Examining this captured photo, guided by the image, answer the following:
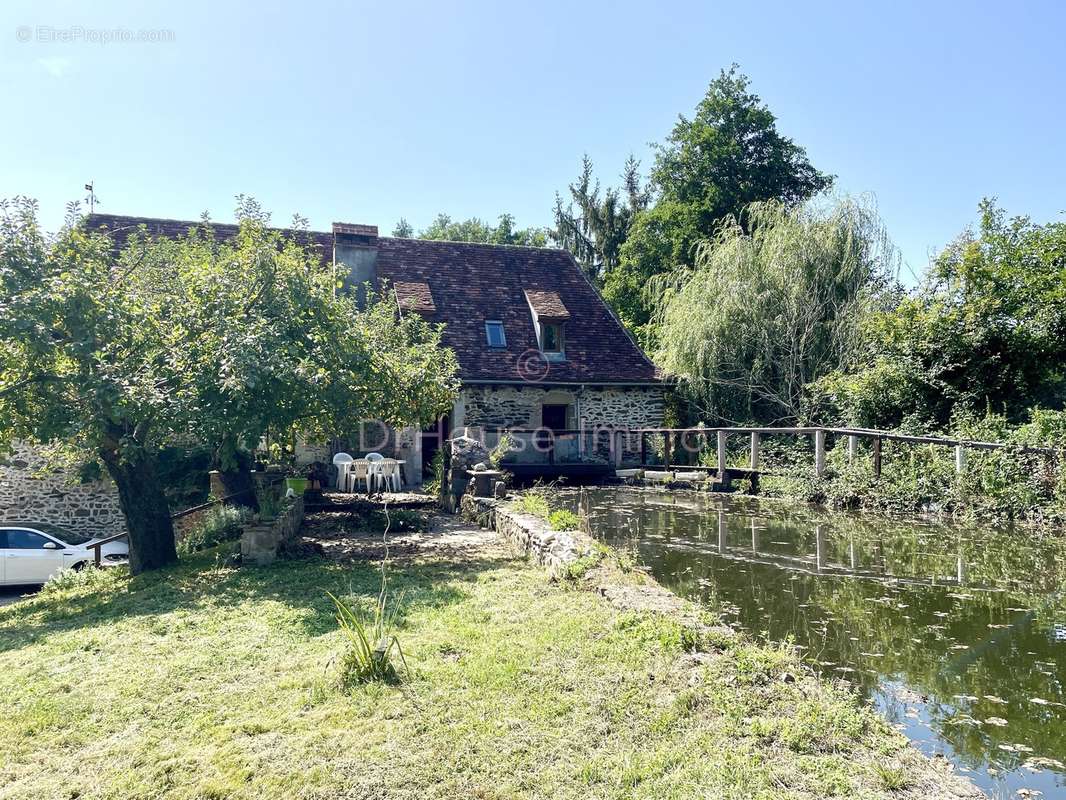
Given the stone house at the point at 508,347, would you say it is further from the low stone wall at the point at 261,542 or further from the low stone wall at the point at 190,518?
the low stone wall at the point at 261,542

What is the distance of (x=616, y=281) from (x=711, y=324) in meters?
10.4

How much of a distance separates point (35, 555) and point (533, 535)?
10913 mm

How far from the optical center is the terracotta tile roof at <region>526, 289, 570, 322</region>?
58.1ft

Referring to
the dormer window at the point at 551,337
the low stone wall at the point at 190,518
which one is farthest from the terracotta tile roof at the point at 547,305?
the low stone wall at the point at 190,518

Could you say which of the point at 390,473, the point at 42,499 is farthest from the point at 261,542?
the point at 42,499

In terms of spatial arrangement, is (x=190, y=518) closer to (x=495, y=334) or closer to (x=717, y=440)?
(x=495, y=334)

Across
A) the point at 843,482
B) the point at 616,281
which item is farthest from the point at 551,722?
the point at 616,281

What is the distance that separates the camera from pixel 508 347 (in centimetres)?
1755

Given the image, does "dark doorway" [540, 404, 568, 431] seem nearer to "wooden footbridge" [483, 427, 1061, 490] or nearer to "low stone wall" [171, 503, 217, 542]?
"wooden footbridge" [483, 427, 1061, 490]

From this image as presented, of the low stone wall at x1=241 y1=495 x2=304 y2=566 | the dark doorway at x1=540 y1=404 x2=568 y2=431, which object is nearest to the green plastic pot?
the low stone wall at x1=241 y1=495 x2=304 y2=566

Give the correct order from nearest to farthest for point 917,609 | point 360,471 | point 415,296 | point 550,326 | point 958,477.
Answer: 1. point 917,609
2. point 958,477
3. point 360,471
4. point 415,296
5. point 550,326

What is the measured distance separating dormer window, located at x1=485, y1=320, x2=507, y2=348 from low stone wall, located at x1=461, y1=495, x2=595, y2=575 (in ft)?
24.2

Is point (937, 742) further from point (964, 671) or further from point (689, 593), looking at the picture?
point (689, 593)

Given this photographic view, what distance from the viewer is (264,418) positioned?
782 centimetres
